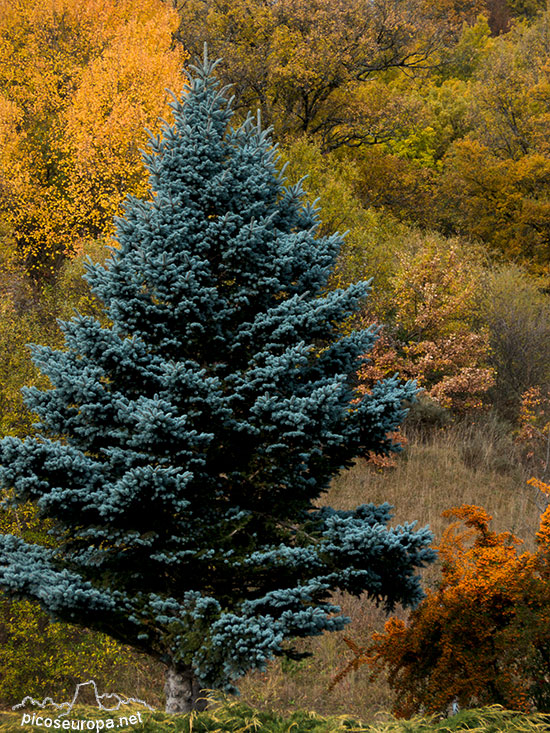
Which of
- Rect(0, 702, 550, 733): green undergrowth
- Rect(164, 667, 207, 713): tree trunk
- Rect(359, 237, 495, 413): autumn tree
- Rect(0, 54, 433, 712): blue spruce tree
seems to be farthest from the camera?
Rect(359, 237, 495, 413): autumn tree

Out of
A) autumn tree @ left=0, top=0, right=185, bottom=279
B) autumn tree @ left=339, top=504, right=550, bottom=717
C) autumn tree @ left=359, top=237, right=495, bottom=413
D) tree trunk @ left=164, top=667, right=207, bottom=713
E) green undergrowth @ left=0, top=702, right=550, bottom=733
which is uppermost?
autumn tree @ left=0, top=0, right=185, bottom=279

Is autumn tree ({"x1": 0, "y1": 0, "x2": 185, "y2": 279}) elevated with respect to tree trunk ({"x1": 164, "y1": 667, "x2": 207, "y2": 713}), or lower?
elevated

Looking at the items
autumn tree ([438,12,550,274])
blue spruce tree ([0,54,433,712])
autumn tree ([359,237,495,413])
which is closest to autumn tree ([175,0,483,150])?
autumn tree ([438,12,550,274])

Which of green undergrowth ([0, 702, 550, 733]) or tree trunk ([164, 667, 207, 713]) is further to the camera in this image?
tree trunk ([164, 667, 207, 713])

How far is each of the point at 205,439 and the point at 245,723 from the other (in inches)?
113

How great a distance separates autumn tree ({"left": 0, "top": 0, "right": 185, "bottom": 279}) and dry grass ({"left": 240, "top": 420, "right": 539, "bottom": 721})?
10.2 metres

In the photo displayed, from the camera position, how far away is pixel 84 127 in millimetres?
23219

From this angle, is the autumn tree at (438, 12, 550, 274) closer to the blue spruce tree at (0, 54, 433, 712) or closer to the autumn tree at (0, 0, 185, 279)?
the autumn tree at (0, 0, 185, 279)

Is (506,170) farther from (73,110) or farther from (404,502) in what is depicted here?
(404,502)

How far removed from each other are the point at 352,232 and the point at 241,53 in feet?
35.3

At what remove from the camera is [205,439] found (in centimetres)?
670

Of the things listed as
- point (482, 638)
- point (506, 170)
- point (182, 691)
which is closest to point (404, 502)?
point (482, 638)

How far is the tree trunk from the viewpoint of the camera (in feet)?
23.5

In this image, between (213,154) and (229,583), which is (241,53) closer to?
(213,154)
